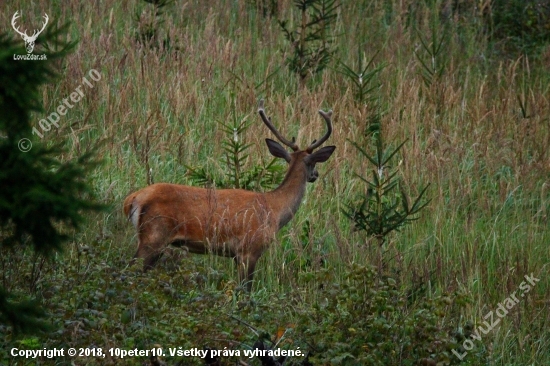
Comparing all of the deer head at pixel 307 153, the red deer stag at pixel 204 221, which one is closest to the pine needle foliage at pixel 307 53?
the deer head at pixel 307 153

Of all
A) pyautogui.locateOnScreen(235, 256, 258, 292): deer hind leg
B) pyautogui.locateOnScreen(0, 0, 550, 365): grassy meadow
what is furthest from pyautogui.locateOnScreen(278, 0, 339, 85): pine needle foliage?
pyautogui.locateOnScreen(235, 256, 258, 292): deer hind leg

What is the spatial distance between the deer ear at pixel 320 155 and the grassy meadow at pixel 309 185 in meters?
0.49

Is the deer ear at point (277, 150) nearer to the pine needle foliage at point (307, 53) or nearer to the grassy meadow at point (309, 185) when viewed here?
the grassy meadow at point (309, 185)

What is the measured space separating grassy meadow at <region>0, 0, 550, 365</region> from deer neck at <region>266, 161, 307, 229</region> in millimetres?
184

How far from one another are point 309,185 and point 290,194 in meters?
0.87

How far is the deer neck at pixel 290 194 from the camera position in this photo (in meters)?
7.58

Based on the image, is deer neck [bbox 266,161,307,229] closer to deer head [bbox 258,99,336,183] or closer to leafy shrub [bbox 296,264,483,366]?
deer head [bbox 258,99,336,183]

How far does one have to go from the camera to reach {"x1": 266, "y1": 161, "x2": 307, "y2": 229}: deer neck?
7.58 m

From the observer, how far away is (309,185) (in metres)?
8.51

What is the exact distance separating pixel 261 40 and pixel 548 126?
3673 millimetres

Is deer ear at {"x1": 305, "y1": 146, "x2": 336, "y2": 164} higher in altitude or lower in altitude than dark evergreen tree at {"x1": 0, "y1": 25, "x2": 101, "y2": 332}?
lower

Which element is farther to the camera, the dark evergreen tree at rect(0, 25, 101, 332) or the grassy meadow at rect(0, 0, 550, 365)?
the grassy meadow at rect(0, 0, 550, 365)

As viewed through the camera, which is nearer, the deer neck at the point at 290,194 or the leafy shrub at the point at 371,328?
the leafy shrub at the point at 371,328

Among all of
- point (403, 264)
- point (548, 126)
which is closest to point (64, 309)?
point (403, 264)
